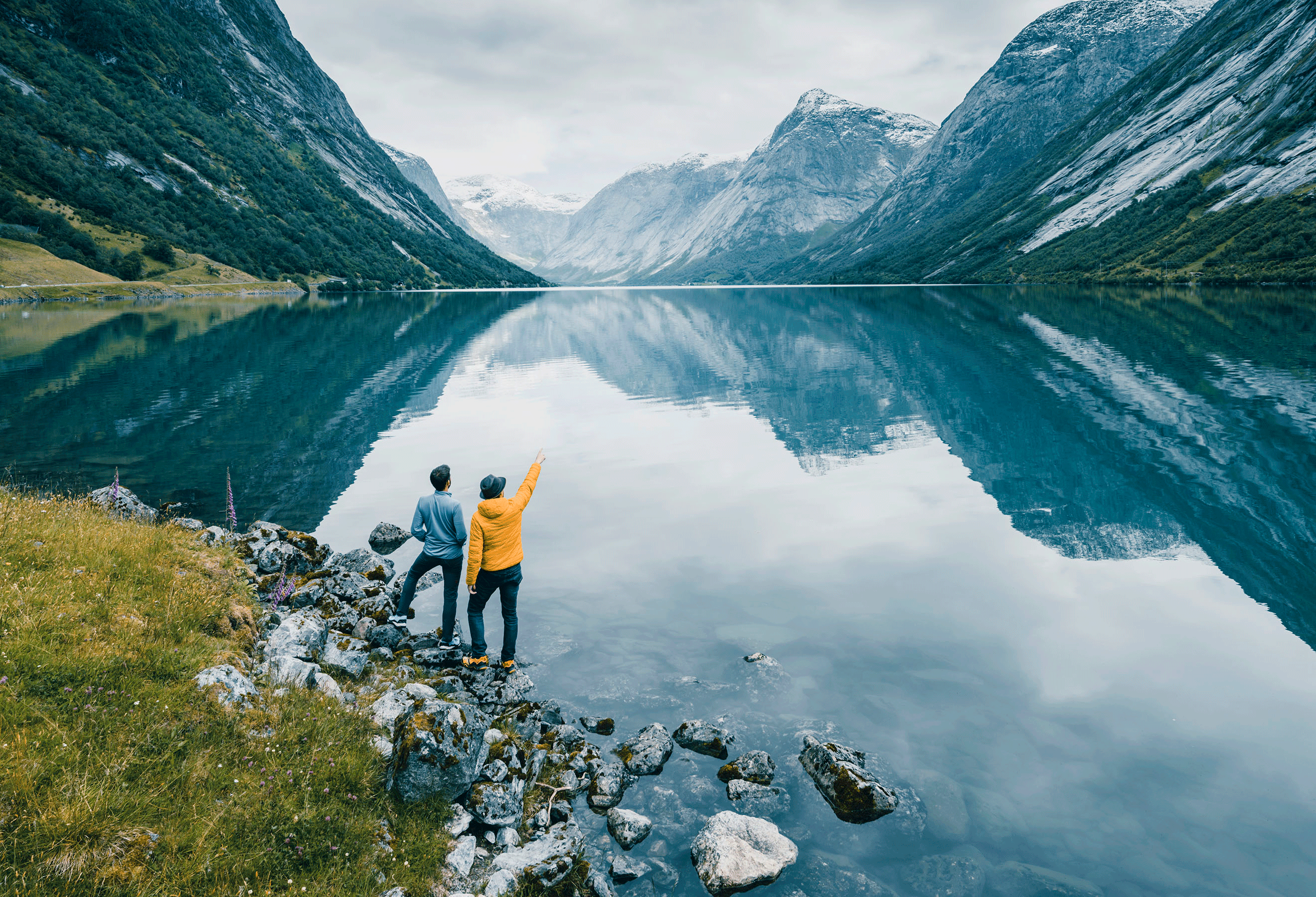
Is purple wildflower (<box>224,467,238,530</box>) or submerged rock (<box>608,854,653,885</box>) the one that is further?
purple wildflower (<box>224,467,238,530</box>)

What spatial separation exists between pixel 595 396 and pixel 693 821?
36.9 meters

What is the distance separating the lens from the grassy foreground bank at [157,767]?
5.77 meters

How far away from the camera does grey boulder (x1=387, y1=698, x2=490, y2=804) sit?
26.5ft

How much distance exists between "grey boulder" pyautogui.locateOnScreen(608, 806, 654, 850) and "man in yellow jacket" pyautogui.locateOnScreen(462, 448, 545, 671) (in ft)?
15.1

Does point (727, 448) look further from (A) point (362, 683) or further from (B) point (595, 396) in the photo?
(A) point (362, 683)

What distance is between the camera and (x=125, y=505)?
17703 millimetres

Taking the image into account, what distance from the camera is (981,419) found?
3497cm

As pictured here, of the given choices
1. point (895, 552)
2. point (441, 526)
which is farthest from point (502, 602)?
point (895, 552)

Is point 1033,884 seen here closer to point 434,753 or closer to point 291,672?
point 434,753

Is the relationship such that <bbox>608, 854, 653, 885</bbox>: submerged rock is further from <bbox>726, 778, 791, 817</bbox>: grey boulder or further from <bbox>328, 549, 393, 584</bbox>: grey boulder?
<bbox>328, 549, 393, 584</bbox>: grey boulder

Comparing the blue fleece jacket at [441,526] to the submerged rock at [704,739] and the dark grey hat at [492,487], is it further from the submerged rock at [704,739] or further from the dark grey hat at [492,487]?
the submerged rock at [704,739]

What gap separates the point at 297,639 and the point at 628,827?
6579 millimetres

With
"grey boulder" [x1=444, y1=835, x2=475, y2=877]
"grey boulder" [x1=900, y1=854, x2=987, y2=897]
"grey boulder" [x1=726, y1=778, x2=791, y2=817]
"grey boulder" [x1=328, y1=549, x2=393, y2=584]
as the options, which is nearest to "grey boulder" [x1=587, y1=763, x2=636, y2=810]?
"grey boulder" [x1=726, y1=778, x2=791, y2=817]

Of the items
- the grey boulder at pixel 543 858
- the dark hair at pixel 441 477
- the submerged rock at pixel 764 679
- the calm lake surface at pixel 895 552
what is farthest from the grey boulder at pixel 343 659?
the submerged rock at pixel 764 679
